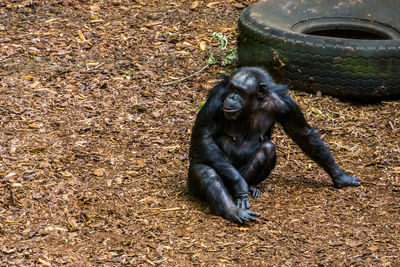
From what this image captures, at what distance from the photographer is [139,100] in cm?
813

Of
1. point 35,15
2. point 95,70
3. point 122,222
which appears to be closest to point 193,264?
point 122,222

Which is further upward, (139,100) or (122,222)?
(122,222)

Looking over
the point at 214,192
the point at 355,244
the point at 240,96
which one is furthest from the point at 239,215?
the point at 240,96

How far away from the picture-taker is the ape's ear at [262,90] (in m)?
5.97

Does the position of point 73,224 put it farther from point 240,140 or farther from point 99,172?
point 240,140

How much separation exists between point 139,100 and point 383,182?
11.2 feet

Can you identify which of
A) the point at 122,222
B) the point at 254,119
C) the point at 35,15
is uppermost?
the point at 254,119

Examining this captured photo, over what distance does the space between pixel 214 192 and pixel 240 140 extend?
2.36 ft

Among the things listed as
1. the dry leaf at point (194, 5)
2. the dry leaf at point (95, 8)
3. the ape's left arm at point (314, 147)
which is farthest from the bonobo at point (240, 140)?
the dry leaf at point (95, 8)

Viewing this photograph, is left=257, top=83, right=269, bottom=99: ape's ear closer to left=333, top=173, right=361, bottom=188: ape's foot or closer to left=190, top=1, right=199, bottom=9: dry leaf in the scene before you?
left=333, top=173, right=361, bottom=188: ape's foot

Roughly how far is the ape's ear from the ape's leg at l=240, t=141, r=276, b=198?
0.48 meters

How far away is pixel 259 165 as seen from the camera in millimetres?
6074

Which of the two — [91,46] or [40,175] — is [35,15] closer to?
[91,46]

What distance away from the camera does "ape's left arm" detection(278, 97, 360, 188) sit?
20.7ft
